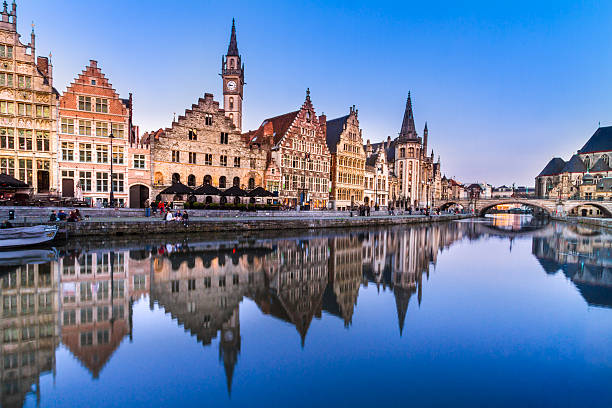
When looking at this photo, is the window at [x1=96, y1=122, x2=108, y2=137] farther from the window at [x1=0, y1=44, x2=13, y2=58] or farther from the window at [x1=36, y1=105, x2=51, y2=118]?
the window at [x1=0, y1=44, x2=13, y2=58]

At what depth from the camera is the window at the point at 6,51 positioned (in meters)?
28.1

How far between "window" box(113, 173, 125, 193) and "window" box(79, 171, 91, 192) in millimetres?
2105

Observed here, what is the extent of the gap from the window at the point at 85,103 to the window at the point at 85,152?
11.2 ft

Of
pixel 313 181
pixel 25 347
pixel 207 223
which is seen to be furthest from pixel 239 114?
pixel 25 347

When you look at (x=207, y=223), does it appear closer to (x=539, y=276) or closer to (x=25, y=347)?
(x=25, y=347)

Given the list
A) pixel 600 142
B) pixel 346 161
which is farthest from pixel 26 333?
pixel 600 142

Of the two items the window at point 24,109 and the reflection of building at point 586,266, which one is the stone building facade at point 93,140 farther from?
the reflection of building at point 586,266

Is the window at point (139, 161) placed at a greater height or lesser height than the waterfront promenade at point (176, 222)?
greater

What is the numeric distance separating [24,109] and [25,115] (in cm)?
54

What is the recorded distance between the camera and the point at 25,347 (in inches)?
246

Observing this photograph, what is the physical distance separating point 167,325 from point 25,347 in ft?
8.44

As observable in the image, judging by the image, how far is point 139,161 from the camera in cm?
3234

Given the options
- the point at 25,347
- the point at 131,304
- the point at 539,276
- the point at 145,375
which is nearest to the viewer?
the point at 145,375

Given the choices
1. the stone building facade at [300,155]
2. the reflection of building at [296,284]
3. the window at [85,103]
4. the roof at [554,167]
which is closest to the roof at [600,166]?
the roof at [554,167]
